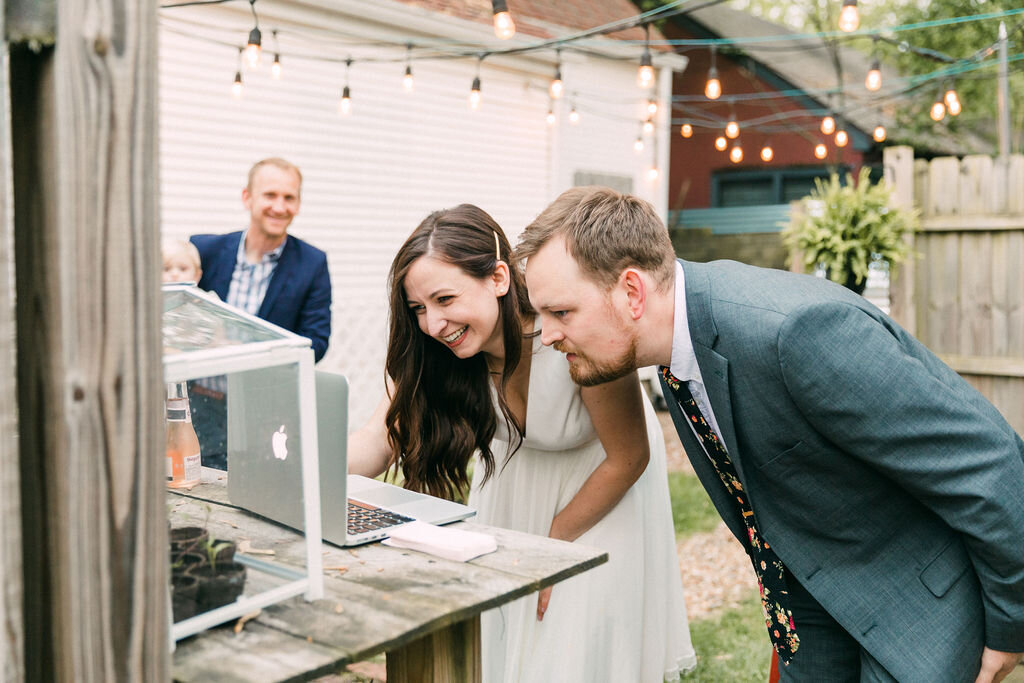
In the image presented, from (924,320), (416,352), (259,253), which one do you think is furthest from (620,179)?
(416,352)

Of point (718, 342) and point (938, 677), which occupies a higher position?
point (718, 342)

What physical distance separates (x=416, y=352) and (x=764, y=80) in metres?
15.8

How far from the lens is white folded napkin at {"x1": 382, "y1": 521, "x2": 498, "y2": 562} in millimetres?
1896

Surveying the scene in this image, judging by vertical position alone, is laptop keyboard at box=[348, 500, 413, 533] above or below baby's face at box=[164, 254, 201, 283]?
below

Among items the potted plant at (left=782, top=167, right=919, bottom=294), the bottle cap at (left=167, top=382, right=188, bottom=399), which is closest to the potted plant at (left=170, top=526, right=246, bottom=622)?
the bottle cap at (left=167, top=382, right=188, bottom=399)

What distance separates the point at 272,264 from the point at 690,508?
3624mm

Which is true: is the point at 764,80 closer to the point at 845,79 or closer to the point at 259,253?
the point at 845,79

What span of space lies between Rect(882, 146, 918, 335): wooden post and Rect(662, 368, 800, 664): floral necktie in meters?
5.24

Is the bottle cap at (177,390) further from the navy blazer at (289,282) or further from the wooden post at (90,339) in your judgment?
the navy blazer at (289,282)

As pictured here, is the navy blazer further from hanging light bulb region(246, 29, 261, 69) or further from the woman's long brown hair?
the woman's long brown hair

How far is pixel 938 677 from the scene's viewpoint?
1.98 m

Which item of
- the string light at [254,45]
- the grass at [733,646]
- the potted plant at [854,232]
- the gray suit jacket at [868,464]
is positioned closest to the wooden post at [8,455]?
the gray suit jacket at [868,464]

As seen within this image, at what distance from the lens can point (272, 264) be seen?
514cm

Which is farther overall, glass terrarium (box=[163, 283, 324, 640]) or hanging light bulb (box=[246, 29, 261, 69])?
hanging light bulb (box=[246, 29, 261, 69])
